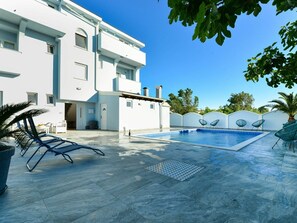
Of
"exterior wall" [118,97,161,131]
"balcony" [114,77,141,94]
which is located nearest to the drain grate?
"exterior wall" [118,97,161,131]

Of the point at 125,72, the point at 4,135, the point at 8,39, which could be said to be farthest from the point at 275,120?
the point at 8,39

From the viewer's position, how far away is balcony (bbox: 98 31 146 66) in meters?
17.1

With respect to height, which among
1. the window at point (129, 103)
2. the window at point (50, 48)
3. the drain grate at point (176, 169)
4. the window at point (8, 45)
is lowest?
the drain grate at point (176, 169)

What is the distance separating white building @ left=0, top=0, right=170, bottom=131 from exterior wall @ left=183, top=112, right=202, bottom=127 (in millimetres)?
4207

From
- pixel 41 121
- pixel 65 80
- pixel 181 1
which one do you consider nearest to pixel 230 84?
pixel 65 80

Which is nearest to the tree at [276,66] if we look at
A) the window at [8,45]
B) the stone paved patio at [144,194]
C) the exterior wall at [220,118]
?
the stone paved patio at [144,194]

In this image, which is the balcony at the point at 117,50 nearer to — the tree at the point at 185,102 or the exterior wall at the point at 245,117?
the tree at the point at 185,102

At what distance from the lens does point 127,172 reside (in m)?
4.43

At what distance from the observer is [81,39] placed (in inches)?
644

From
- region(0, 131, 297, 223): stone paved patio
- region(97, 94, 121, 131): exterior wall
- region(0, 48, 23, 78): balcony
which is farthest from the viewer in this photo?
region(97, 94, 121, 131): exterior wall

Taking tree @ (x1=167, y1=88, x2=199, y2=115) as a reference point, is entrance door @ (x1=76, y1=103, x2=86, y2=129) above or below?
below

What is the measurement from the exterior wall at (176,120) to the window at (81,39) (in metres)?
14.2

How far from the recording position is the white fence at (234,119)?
55.7 ft

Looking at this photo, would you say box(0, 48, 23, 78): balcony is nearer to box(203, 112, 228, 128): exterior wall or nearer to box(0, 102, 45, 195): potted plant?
box(0, 102, 45, 195): potted plant
